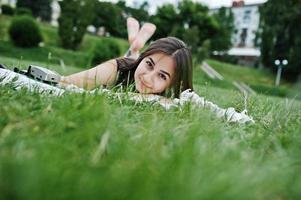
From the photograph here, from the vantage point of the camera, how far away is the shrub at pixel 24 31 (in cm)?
2533

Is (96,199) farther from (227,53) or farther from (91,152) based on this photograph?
(227,53)

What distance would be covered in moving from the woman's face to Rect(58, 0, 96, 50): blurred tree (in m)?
27.8

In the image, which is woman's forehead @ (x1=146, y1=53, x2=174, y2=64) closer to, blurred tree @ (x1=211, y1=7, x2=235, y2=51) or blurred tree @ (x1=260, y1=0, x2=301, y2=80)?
blurred tree @ (x1=260, y1=0, x2=301, y2=80)

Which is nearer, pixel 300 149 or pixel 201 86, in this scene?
pixel 300 149

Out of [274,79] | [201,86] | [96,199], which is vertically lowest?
[274,79]

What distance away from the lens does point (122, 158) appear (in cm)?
105

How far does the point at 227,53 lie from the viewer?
44.7 metres

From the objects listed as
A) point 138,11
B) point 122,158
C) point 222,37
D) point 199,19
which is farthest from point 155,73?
point 138,11

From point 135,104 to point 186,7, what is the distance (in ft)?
133

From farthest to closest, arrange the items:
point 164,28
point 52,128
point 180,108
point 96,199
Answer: point 164,28
point 180,108
point 52,128
point 96,199

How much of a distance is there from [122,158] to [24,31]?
26.0 m

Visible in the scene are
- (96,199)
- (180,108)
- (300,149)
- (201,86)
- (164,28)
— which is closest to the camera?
(96,199)

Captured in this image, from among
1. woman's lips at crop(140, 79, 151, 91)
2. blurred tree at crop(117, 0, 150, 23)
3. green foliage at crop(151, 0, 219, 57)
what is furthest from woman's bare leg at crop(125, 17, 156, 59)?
blurred tree at crop(117, 0, 150, 23)

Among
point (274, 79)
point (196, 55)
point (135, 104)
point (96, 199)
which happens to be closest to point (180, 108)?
point (135, 104)
